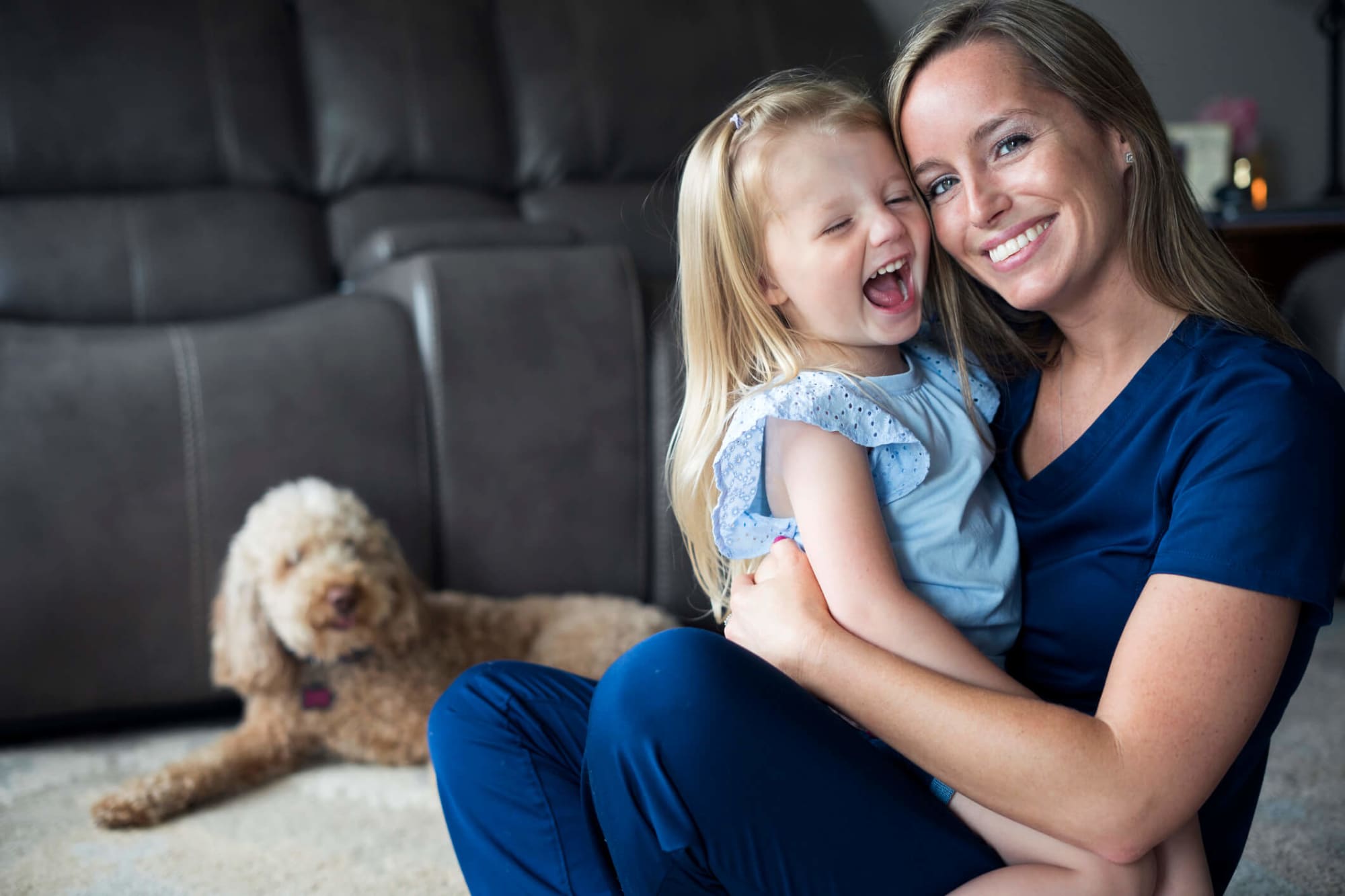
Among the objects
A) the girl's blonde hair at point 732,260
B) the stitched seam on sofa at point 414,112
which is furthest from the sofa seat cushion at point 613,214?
the girl's blonde hair at point 732,260

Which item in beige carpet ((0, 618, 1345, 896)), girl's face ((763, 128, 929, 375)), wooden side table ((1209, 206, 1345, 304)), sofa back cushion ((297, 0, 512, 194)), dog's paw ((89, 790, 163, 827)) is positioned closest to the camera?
girl's face ((763, 128, 929, 375))

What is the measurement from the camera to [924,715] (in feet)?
2.67

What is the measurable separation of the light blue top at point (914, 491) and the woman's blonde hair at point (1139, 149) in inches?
8.5

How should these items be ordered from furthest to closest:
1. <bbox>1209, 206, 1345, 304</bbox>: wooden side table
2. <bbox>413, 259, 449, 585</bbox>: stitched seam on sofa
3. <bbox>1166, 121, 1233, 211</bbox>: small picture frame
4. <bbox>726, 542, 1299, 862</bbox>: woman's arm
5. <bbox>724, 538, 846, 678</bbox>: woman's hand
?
<bbox>1166, 121, 1233, 211</bbox>: small picture frame, <bbox>1209, 206, 1345, 304</bbox>: wooden side table, <bbox>413, 259, 449, 585</bbox>: stitched seam on sofa, <bbox>724, 538, 846, 678</bbox>: woman's hand, <bbox>726, 542, 1299, 862</bbox>: woman's arm

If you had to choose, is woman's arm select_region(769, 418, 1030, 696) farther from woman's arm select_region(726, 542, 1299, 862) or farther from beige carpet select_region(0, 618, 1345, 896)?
beige carpet select_region(0, 618, 1345, 896)

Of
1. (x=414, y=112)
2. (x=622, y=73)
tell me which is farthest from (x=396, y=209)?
(x=622, y=73)

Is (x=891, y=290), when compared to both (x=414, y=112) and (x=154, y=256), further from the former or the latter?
(x=414, y=112)

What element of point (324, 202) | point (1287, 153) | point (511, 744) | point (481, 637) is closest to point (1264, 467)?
point (511, 744)

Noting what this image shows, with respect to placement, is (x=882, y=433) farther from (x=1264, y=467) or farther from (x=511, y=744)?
(x=511, y=744)

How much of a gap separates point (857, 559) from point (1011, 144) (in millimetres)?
386

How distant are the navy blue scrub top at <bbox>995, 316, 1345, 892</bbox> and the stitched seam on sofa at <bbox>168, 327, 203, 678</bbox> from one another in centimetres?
130

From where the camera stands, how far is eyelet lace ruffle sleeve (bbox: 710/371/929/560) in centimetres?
95

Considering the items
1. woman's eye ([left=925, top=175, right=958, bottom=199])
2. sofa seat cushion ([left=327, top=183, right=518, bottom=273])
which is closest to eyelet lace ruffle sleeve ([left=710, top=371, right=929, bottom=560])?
woman's eye ([left=925, top=175, right=958, bottom=199])

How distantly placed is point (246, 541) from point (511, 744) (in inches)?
33.6
